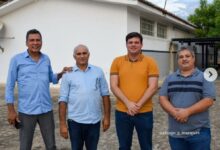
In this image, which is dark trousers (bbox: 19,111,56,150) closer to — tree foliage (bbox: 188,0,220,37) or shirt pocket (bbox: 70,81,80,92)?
shirt pocket (bbox: 70,81,80,92)

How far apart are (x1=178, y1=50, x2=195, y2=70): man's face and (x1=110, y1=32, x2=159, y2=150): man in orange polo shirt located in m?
0.61

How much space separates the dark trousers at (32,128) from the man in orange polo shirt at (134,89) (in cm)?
81

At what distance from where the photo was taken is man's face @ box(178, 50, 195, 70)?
379 centimetres

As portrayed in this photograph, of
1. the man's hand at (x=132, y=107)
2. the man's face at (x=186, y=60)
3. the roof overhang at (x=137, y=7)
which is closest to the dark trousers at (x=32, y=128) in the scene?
the man's hand at (x=132, y=107)

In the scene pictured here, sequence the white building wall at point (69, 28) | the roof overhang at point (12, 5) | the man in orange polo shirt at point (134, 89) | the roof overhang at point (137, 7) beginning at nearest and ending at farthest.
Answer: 1. the man in orange polo shirt at point (134, 89)
2. the roof overhang at point (137, 7)
3. the white building wall at point (69, 28)
4. the roof overhang at point (12, 5)

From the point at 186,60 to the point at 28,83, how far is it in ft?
6.00

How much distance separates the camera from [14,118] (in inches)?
172

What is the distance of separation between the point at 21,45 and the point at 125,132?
12.5 meters

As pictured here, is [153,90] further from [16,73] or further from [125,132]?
[16,73]

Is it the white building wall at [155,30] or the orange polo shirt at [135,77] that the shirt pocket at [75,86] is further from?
the white building wall at [155,30]

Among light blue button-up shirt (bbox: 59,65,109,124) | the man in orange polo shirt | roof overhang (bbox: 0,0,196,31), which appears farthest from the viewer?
roof overhang (bbox: 0,0,196,31)

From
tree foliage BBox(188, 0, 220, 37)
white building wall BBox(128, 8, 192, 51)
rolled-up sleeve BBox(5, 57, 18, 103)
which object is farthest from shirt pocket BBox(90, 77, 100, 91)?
tree foliage BBox(188, 0, 220, 37)

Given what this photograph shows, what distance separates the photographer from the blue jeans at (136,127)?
4.40m

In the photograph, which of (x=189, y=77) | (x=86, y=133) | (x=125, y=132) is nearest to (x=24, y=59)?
(x=86, y=133)
